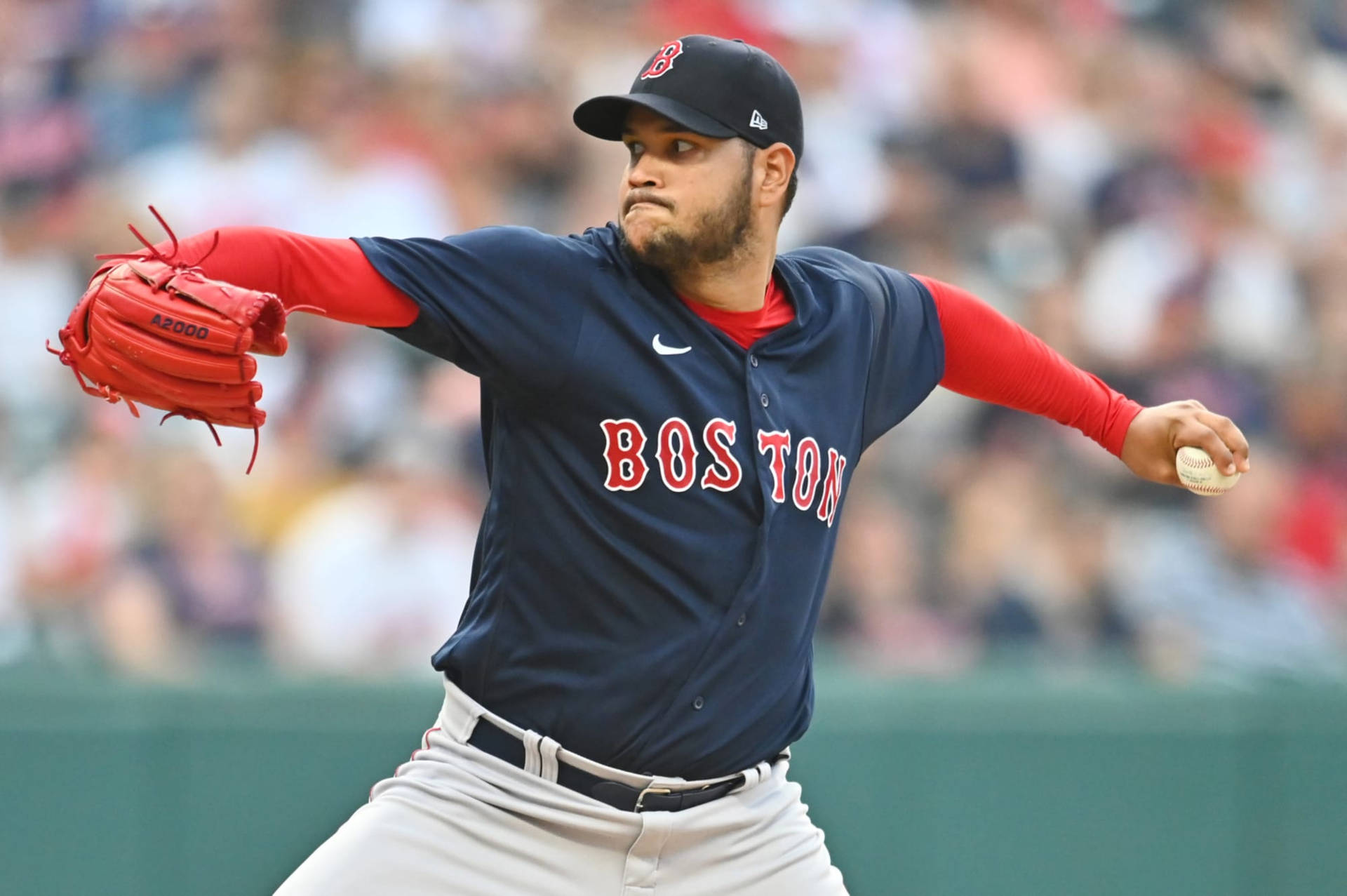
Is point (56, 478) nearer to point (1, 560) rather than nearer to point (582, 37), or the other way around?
point (1, 560)

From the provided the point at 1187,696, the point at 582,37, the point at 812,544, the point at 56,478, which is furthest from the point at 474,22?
the point at 812,544

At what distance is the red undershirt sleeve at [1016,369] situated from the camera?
11.1 feet

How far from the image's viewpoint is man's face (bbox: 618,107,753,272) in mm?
2914

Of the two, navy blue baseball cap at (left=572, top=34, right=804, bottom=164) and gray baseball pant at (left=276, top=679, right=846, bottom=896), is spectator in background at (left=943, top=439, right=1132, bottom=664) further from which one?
navy blue baseball cap at (left=572, top=34, right=804, bottom=164)

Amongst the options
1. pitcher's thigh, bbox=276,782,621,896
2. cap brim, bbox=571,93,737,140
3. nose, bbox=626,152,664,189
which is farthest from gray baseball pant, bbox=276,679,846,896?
cap brim, bbox=571,93,737,140

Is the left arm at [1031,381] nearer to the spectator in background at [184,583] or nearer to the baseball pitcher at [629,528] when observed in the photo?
the baseball pitcher at [629,528]

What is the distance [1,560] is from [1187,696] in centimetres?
366

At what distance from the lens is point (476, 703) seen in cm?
288

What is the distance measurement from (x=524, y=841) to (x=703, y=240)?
105cm

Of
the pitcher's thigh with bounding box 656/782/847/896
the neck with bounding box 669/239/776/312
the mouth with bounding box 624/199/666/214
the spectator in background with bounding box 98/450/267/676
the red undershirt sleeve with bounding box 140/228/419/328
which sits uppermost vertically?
the mouth with bounding box 624/199/666/214

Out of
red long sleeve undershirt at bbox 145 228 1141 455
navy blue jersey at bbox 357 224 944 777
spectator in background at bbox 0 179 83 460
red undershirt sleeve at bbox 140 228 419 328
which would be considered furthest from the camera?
spectator in background at bbox 0 179 83 460

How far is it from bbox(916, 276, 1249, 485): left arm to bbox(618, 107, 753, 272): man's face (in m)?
0.55

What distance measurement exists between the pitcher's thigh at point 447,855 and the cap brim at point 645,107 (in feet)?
3.86

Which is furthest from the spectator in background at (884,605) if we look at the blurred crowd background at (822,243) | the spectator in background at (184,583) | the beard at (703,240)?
the beard at (703,240)
